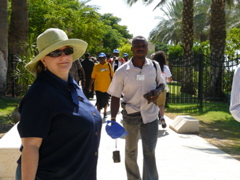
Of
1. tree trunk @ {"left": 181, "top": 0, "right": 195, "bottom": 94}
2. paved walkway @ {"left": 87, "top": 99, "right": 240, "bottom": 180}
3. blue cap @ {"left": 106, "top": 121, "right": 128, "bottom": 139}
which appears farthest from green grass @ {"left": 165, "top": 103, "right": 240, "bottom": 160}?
blue cap @ {"left": 106, "top": 121, "right": 128, "bottom": 139}

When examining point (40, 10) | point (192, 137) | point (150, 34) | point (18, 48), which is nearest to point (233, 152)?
point (192, 137)

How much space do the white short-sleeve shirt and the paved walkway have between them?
4.42 ft

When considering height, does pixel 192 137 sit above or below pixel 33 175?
below

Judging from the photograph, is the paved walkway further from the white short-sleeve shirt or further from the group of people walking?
the group of people walking

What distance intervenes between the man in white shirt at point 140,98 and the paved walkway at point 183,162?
106 centimetres

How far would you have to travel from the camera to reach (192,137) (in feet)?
28.1

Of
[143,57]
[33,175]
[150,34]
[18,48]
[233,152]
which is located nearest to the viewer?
[33,175]

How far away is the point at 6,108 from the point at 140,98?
876 centimetres

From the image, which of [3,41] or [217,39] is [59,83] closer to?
[3,41]

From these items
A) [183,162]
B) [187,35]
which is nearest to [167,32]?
[187,35]

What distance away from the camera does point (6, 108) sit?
12.4 m

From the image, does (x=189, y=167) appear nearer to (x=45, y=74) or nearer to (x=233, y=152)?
(x=233, y=152)

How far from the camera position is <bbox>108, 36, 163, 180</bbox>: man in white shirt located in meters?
4.52

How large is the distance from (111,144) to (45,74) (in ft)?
17.0
